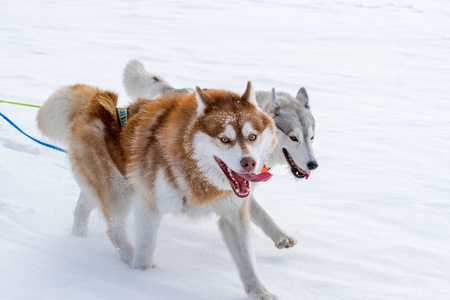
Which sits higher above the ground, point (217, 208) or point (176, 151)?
point (176, 151)

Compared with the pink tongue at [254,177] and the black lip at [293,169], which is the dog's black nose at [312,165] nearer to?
the black lip at [293,169]

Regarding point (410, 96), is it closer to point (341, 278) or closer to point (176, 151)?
point (341, 278)

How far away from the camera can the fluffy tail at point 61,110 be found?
3699 mm

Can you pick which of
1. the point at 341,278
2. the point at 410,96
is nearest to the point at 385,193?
the point at 341,278

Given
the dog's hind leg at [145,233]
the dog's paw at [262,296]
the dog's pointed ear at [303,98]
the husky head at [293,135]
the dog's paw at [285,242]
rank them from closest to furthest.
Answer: the dog's paw at [262,296] → the dog's hind leg at [145,233] → the dog's paw at [285,242] → the husky head at [293,135] → the dog's pointed ear at [303,98]

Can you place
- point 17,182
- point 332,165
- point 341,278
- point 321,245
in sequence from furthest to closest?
point 332,165 < point 17,182 < point 321,245 < point 341,278

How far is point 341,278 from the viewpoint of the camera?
3.42 metres

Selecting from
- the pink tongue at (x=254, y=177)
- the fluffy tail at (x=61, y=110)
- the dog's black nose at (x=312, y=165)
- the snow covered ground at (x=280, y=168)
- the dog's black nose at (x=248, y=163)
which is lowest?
the snow covered ground at (x=280, y=168)

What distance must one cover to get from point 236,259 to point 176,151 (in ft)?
2.58

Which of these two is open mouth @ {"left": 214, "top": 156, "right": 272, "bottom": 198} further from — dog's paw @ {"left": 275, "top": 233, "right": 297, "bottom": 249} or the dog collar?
dog's paw @ {"left": 275, "top": 233, "right": 297, "bottom": 249}

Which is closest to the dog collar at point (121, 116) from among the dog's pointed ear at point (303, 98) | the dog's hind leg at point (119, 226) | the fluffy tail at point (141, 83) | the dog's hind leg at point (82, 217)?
the dog's hind leg at point (119, 226)

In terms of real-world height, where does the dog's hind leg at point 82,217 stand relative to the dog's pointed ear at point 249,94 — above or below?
below

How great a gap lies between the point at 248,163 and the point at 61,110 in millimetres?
1665

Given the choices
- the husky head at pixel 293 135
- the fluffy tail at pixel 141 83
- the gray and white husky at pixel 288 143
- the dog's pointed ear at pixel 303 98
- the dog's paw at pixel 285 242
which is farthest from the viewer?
the fluffy tail at pixel 141 83
